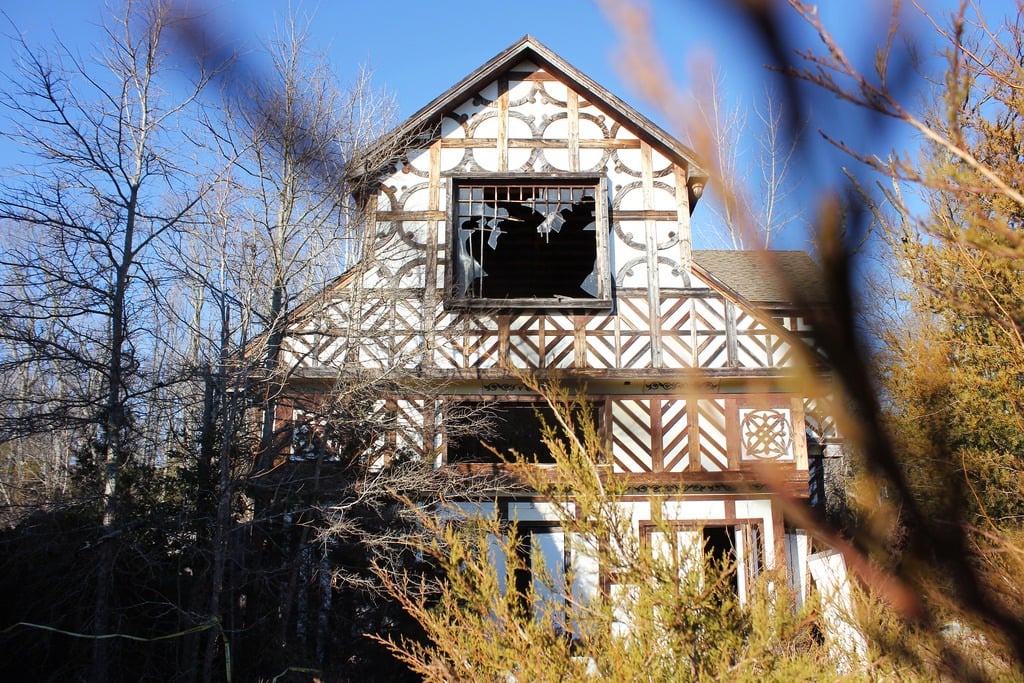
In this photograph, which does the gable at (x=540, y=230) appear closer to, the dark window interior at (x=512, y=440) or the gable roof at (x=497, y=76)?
the gable roof at (x=497, y=76)

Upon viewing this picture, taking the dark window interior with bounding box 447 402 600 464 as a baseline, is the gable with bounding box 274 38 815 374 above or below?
above

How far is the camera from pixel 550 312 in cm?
990

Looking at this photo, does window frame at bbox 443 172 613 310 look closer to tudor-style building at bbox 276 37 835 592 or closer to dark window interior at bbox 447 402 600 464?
tudor-style building at bbox 276 37 835 592

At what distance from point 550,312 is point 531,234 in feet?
13.7

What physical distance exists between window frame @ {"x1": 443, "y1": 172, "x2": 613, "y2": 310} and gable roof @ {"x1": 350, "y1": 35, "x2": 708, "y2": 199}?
773 mm

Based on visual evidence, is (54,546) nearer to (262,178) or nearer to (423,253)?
(262,178)

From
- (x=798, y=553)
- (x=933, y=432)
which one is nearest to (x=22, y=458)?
(x=798, y=553)

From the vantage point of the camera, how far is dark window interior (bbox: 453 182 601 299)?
Result: 10.6m

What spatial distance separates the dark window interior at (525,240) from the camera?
1062 cm

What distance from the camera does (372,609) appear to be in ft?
28.2

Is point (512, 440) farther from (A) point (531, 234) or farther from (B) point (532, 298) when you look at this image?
(B) point (532, 298)

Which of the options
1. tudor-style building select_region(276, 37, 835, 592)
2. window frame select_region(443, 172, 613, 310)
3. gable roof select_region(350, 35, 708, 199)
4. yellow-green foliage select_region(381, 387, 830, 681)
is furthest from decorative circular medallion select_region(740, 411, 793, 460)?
yellow-green foliage select_region(381, 387, 830, 681)

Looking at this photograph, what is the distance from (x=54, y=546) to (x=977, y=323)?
810cm

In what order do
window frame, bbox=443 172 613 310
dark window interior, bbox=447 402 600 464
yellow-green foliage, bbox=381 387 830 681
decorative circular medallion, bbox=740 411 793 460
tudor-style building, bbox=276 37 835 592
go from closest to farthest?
yellow-green foliage, bbox=381 387 830 681, tudor-style building, bbox=276 37 835 592, decorative circular medallion, bbox=740 411 793 460, window frame, bbox=443 172 613 310, dark window interior, bbox=447 402 600 464
